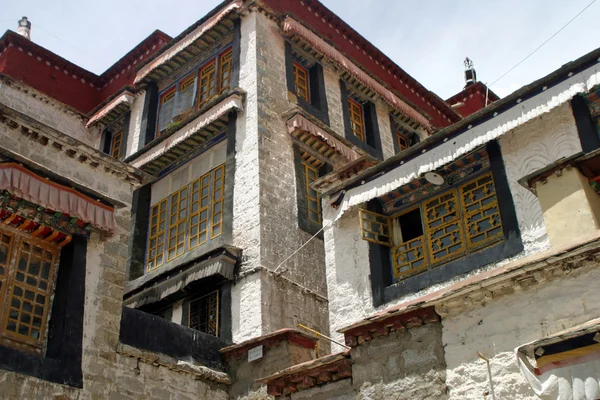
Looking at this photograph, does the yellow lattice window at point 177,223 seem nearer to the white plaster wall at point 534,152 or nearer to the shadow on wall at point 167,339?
the shadow on wall at point 167,339

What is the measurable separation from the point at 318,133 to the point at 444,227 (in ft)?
18.1

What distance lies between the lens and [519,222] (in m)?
8.77

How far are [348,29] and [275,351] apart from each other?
10.2 metres

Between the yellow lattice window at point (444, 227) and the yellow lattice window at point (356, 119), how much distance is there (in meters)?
6.85

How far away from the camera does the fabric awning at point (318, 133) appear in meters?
14.3

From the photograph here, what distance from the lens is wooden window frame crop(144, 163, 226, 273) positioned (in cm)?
1370

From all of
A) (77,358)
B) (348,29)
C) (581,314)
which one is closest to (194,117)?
(348,29)

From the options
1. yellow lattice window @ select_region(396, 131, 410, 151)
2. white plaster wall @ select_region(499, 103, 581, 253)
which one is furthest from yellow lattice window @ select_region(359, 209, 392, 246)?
yellow lattice window @ select_region(396, 131, 410, 151)

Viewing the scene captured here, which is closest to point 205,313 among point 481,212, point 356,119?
point 481,212

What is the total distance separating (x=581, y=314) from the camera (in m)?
6.71

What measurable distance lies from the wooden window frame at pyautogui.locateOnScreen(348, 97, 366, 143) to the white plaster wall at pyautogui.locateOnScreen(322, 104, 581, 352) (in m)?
5.92

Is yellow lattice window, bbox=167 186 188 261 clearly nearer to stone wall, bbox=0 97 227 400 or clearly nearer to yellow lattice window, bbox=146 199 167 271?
yellow lattice window, bbox=146 199 167 271

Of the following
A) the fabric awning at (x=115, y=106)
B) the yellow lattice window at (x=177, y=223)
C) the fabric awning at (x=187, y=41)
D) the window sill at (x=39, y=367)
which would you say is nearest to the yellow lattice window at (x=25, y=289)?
the window sill at (x=39, y=367)

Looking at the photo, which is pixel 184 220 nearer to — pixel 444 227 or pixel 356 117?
pixel 356 117
